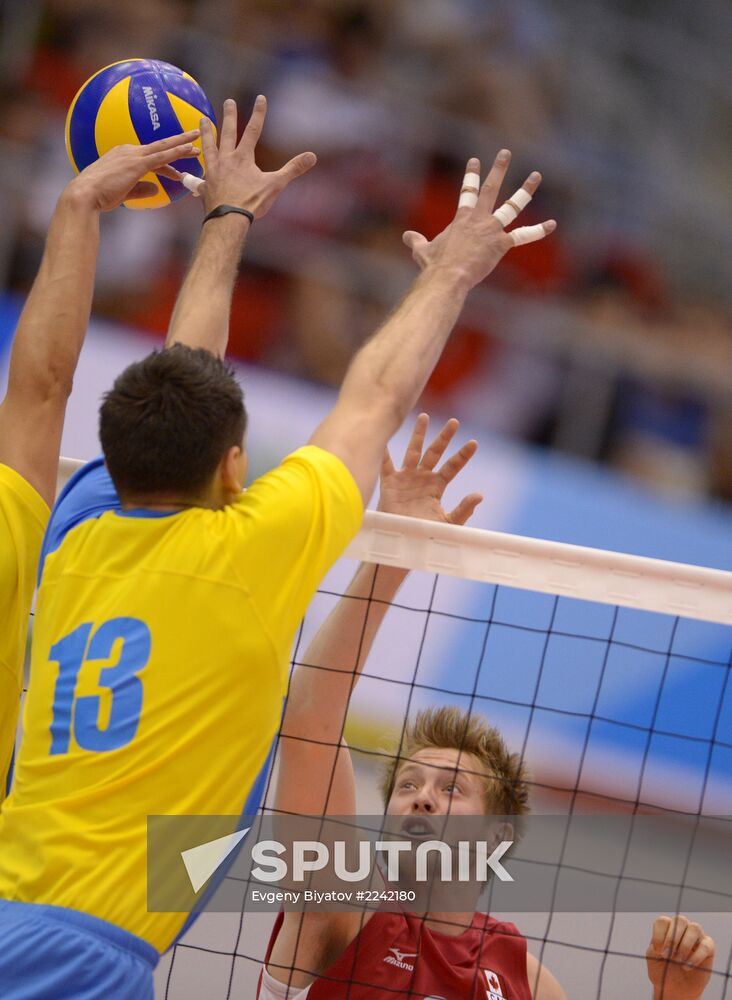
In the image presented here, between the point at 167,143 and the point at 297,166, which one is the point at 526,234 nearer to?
the point at 297,166

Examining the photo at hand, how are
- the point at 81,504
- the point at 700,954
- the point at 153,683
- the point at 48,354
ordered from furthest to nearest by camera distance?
the point at 700,954, the point at 48,354, the point at 81,504, the point at 153,683

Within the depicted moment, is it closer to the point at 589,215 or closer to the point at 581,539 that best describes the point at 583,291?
the point at 589,215

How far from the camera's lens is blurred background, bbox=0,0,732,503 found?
8055 mm

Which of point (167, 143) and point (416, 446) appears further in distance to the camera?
point (416, 446)

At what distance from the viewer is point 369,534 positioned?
3264 mm

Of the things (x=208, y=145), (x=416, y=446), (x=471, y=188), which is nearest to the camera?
(x=471, y=188)

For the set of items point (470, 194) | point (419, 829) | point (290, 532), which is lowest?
point (419, 829)

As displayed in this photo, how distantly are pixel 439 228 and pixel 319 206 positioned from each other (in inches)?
36.1

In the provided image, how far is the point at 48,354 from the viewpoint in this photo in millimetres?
2832

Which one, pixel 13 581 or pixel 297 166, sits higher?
pixel 297 166

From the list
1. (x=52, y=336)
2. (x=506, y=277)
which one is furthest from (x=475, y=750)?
(x=506, y=277)

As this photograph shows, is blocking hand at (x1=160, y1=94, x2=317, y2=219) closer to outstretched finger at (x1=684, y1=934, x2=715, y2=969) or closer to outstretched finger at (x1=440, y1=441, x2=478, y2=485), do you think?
outstretched finger at (x1=440, y1=441, x2=478, y2=485)

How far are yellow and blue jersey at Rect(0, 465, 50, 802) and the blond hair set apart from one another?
1.13 m

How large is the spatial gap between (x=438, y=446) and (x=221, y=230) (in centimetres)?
86
